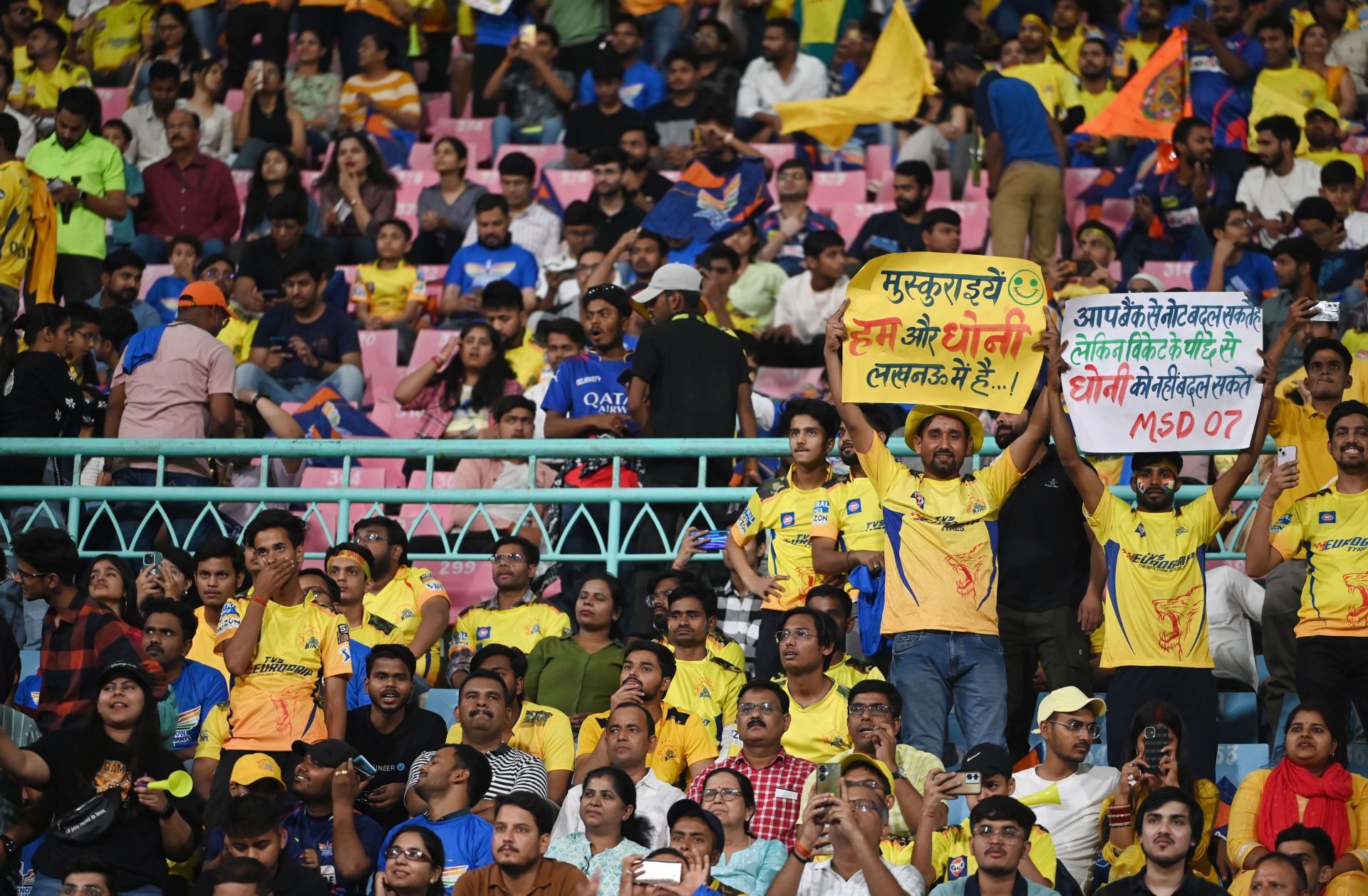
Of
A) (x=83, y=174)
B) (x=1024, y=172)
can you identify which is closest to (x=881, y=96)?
(x=1024, y=172)

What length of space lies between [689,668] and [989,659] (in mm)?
1470

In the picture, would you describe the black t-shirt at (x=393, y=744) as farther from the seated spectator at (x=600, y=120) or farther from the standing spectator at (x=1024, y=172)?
the seated spectator at (x=600, y=120)

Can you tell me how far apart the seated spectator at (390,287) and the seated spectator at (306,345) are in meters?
0.72

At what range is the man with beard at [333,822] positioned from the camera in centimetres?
832

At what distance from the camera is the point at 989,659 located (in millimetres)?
8922

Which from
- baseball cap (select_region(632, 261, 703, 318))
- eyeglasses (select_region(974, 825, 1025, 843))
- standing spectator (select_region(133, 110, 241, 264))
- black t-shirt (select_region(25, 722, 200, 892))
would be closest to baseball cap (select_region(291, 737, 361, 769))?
black t-shirt (select_region(25, 722, 200, 892))

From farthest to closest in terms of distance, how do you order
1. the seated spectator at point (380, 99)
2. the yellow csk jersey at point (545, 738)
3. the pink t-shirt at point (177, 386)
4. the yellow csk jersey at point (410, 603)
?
the seated spectator at point (380, 99) < the pink t-shirt at point (177, 386) < the yellow csk jersey at point (410, 603) < the yellow csk jersey at point (545, 738)

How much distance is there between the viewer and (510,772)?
888 centimetres

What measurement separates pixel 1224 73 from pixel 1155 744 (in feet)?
28.1

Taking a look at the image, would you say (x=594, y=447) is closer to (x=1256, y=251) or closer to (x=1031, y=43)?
(x=1256, y=251)

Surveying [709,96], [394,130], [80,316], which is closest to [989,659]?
[80,316]

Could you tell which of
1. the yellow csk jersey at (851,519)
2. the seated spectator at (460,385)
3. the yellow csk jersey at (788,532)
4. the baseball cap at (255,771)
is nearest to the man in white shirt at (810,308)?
the seated spectator at (460,385)

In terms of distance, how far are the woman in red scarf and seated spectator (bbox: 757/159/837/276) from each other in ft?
20.2

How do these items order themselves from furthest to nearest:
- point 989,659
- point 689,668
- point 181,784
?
point 689,668 < point 989,659 < point 181,784
